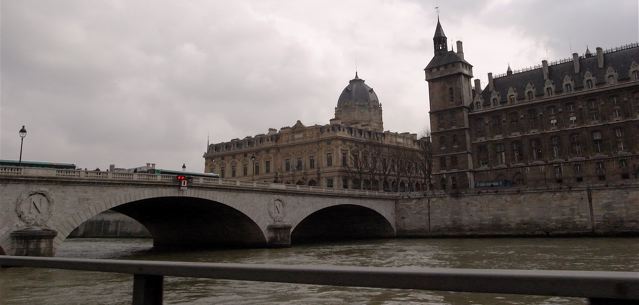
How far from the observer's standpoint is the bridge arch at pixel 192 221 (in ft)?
134

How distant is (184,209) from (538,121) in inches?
1784

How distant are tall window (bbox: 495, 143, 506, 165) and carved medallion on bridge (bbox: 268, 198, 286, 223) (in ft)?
111

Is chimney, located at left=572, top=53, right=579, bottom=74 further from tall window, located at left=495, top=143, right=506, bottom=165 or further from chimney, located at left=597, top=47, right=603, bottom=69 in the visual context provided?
tall window, located at left=495, top=143, right=506, bottom=165

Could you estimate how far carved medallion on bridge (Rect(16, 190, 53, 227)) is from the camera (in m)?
28.8

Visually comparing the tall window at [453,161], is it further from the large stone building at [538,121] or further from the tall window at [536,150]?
the tall window at [536,150]

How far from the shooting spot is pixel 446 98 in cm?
7106

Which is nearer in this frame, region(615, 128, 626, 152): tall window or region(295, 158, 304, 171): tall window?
region(615, 128, 626, 152): tall window

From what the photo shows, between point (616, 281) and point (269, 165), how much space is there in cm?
9088

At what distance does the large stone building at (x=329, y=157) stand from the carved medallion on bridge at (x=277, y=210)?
3260cm

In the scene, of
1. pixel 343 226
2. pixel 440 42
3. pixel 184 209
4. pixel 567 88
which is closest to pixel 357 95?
pixel 440 42

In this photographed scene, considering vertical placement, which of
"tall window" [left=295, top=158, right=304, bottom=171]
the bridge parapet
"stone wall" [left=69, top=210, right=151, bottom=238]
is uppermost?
"tall window" [left=295, top=158, right=304, bottom=171]

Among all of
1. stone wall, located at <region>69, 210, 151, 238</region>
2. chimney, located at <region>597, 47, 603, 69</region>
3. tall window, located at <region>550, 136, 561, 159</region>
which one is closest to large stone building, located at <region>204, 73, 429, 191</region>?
stone wall, located at <region>69, 210, 151, 238</region>

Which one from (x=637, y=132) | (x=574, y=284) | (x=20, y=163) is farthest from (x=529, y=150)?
(x=574, y=284)

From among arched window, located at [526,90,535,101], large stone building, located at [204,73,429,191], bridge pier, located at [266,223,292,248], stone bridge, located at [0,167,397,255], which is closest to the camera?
stone bridge, located at [0,167,397,255]
